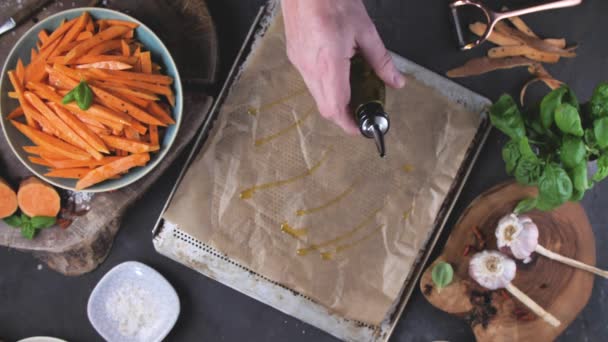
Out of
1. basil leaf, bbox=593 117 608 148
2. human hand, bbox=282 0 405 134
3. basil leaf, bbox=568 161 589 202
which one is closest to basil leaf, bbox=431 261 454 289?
basil leaf, bbox=568 161 589 202

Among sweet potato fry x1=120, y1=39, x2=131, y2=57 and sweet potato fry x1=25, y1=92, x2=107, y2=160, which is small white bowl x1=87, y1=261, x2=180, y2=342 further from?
sweet potato fry x1=120, y1=39, x2=131, y2=57

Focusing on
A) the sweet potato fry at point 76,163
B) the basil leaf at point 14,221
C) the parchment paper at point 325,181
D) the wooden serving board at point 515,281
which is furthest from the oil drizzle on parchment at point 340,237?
the basil leaf at point 14,221

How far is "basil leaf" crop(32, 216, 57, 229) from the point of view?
1.55m

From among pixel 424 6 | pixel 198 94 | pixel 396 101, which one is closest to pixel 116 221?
pixel 198 94

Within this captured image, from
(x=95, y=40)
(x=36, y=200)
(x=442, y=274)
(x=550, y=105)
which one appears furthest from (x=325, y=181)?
(x=36, y=200)

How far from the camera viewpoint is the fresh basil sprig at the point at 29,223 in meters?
1.56

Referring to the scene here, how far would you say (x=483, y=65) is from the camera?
5.63ft

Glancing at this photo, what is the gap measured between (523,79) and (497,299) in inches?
28.4

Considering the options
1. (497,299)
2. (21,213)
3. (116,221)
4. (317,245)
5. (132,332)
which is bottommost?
(497,299)

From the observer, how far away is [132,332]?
1.65 metres

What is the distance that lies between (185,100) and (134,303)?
0.66m

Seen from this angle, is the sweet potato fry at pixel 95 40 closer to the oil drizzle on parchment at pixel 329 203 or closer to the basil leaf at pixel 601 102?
the oil drizzle on parchment at pixel 329 203

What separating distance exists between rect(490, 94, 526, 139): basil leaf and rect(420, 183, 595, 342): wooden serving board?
0.25 metres

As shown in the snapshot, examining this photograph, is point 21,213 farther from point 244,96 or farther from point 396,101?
point 396,101
